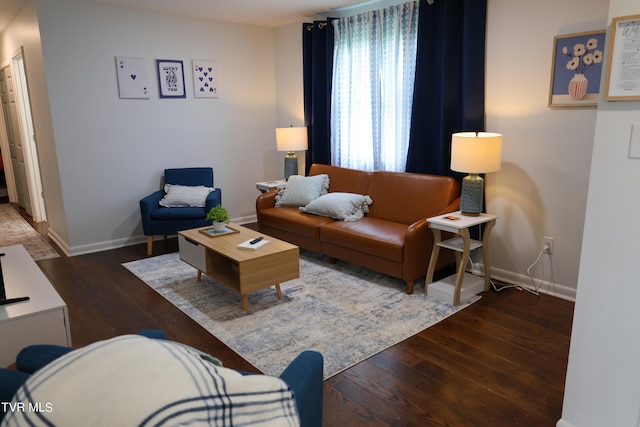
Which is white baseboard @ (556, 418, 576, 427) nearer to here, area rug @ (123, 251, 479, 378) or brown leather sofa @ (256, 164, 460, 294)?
area rug @ (123, 251, 479, 378)

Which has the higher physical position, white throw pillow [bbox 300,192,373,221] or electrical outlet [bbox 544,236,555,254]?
white throw pillow [bbox 300,192,373,221]

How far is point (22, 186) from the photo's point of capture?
6422 millimetres

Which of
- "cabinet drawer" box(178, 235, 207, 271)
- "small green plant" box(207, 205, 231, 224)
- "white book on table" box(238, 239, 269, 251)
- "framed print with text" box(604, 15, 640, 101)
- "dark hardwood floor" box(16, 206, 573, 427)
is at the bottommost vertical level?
"dark hardwood floor" box(16, 206, 573, 427)

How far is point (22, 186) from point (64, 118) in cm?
290

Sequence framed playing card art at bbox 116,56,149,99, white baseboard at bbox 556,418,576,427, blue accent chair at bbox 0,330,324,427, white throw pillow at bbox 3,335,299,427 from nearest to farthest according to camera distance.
Result: 1. white throw pillow at bbox 3,335,299,427
2. blue accent chair at bbox 0,330,324,427
3. white baseboard at bbox 556,418,576,427
4. framed playing card art at bbox 116,56,149,99

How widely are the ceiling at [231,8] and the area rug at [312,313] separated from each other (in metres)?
2.55

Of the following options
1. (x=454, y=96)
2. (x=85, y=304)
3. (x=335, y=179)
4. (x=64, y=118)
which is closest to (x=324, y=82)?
(x=335, y=179)

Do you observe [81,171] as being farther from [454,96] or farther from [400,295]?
[454,96]

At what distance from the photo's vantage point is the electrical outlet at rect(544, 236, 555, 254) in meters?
3.33

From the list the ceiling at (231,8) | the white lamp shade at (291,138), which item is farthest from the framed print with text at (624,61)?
the white lamp shade at (291,138)

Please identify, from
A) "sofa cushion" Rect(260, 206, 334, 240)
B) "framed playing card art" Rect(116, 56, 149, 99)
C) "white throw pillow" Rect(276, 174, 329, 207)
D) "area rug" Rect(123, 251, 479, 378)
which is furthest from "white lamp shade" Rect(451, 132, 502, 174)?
"framed playing card art" Rect(116, 56, 149, 99)

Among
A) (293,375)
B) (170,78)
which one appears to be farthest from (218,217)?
(293,375)

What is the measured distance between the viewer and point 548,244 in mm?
3350

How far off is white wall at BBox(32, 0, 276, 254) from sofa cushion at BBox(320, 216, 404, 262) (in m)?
2.11
